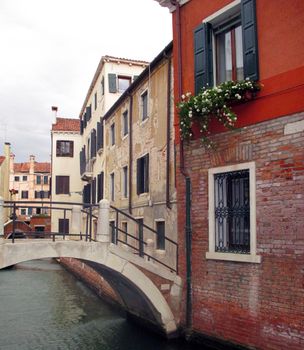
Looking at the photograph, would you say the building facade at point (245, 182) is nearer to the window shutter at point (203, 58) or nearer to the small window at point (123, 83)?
the window shutter at point (203, 58)

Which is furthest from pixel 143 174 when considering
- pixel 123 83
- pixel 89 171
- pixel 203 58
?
pixel 89 171

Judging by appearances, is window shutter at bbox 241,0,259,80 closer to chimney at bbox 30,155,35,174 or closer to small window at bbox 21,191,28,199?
chimney at bbox 30,155,35,174

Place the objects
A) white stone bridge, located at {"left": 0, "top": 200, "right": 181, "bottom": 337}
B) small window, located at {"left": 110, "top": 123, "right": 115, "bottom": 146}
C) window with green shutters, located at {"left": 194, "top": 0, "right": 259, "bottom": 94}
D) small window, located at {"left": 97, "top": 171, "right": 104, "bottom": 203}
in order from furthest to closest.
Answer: small window, located at {"left": 97, "top": 171, "right": 104, "bottom": 203}
small window, located at {"left": 110, "top": 123, "right": 115, "bottom": 146}
white stone bridge, located at {"left": 0, "top": 200, "right": 181, "bottom": 337}
window with green shutters, located at {"left": 194, "top": 0, "right": 259, "bottom": 94}

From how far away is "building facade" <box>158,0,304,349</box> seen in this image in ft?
23.0

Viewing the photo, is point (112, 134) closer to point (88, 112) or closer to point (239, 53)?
point (88, 112)

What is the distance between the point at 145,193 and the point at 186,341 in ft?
17.4

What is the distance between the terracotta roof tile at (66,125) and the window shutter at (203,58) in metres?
24.0

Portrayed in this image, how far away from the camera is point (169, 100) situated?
1153 cm

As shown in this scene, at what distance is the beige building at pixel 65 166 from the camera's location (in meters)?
31.4

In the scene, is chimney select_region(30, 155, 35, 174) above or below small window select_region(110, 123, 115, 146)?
above

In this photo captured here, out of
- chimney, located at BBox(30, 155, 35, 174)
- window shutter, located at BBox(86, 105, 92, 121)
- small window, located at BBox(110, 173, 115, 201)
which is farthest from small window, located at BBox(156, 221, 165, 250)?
chimney, located at BBox(30, 155, 35, 174)

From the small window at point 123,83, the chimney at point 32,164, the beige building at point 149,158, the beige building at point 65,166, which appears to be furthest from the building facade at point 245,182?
the chimney at point 32,164

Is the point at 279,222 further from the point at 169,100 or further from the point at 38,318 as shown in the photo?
the point at 38,318

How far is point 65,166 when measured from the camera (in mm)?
31672
